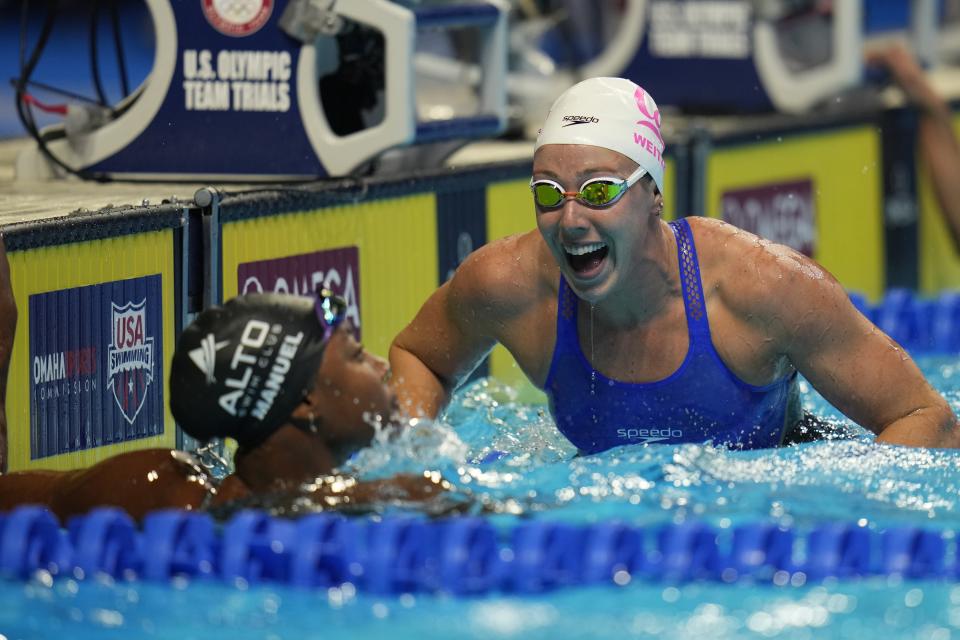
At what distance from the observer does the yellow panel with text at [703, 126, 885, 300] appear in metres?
6.40

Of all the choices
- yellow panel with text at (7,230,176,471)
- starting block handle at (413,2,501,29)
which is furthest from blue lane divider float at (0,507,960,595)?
starting block handle at (413,2,501,29)

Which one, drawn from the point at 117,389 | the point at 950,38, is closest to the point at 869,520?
the point at 117,389

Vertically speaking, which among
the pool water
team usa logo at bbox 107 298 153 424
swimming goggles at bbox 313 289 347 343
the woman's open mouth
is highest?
the woman's open mouth

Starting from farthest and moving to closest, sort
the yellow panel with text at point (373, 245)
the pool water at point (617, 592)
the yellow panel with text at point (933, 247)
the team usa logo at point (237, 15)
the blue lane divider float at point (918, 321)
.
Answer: the yellow panel with text at point (933, 247), the blue lane divider float at point (918, 321), the team usa logo at point (237, 15), the yellow panel with text at point (373, 245), the pool water at point (617, 592)

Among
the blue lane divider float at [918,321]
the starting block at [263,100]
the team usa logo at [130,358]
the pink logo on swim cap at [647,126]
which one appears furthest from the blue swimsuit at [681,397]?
the blue lane divider float at [918,321]

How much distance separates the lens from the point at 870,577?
2848 mm

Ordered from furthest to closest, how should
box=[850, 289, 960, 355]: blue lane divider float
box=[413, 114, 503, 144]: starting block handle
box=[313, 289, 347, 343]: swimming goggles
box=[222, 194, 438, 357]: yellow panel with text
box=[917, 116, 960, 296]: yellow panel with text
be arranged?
1. box=[917, 116, 960, 296]: yellow panel with text
2. box=[850, 289, 960, 355]: blue lane divider float
3. box=[413, 114, 503, 144]: starting block handle
4. box=[222, 194, 438, 357]: yellow panel with text
5. box=[313, 289, 347, 343]: swimming goggles

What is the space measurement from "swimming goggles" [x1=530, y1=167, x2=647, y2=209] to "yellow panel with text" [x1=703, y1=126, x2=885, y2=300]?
285 centimetres

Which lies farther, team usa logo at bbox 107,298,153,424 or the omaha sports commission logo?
team usa logo at bbox 107,298,153,424

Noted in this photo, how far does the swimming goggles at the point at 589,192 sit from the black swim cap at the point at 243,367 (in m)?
0.72

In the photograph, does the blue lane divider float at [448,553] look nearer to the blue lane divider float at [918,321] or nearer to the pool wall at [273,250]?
the pool wall at [273,250]

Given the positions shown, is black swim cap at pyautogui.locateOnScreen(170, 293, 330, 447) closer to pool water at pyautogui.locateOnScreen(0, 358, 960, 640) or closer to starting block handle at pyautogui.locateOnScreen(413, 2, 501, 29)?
pool water at pyautogui.locateOnScreen(0, 358, 960, 640)

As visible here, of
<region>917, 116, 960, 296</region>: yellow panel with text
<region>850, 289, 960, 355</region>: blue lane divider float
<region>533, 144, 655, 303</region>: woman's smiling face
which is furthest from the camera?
<region>917, 116, 960, 296</region>: yellow panel with text

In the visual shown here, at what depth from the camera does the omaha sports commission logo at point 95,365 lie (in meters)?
3.85
